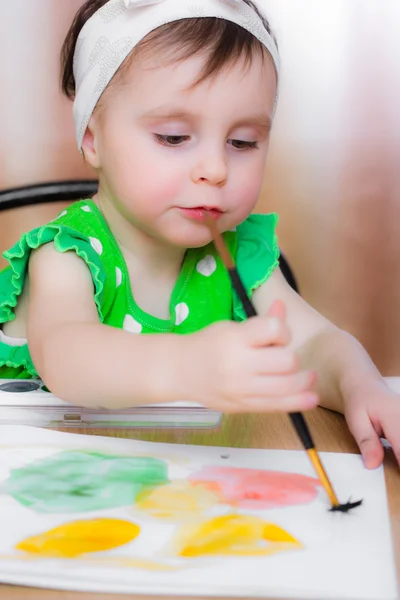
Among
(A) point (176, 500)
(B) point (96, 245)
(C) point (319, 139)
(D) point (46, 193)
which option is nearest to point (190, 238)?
(B) point (96, 245)

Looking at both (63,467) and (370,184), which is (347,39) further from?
(63,467)

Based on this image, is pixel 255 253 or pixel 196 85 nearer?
pixel 196 85

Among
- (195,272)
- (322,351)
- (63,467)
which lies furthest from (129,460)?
(195,272)

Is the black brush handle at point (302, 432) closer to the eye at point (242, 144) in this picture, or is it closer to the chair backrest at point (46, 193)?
the eye at point (242, 144)

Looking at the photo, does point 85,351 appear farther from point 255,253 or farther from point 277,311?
point 255,253

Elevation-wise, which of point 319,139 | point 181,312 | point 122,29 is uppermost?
point 122,29

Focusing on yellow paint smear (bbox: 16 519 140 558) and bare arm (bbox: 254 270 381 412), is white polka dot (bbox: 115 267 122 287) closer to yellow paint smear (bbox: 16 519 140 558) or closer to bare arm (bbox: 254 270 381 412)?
bare arm (bbox: 254 270 381 412)

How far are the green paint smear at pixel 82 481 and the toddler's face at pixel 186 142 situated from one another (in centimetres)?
30

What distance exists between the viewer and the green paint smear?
489 mm

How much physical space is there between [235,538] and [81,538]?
86 millimetres

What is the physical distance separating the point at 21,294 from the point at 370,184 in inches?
33.3

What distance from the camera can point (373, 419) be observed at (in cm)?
66

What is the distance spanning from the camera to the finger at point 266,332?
47 centimetres

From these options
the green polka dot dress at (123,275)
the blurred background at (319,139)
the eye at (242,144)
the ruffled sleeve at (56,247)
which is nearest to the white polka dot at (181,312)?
the green polka dot dress at (123,275)
